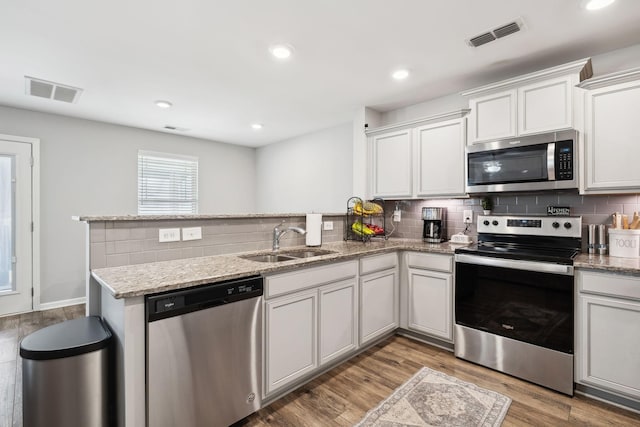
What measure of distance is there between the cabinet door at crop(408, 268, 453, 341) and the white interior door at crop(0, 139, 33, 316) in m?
4.56

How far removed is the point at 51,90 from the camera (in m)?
3.17

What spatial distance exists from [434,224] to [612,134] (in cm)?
151

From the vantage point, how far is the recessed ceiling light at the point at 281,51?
2368 millimetres

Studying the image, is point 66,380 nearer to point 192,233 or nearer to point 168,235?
point 168,235

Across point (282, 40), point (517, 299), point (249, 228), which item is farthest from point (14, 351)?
point (517, 299)

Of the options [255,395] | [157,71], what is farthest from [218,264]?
[157,71]

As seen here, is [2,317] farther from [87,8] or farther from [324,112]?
[324,112]

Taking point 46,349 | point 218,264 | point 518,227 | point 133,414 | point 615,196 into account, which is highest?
point 615,196

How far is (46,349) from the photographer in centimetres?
139

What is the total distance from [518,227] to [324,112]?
2.57 m

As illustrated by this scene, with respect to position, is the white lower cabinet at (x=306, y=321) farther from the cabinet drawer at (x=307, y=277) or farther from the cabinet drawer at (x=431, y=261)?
the cabinet drawer at (x=431, y=261)

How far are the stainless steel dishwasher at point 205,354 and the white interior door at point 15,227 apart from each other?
12.2 feet

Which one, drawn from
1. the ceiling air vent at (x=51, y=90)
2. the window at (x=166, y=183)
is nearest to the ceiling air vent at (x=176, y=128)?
the window at (x=166, y=183)

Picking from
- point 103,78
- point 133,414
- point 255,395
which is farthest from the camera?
point 103,78
